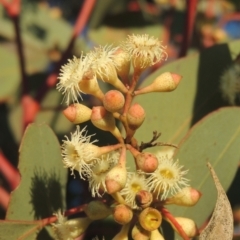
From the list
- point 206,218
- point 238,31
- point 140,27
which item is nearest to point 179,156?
point 206,218

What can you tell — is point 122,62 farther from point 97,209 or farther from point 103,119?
point 97,209

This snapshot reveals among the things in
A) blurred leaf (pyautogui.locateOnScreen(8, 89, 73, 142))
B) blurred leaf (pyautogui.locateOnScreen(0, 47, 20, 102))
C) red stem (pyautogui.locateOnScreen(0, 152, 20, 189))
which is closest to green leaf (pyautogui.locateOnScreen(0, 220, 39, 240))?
red stem (pyautogui.locateOnScreen(0, 152, 20, 189))

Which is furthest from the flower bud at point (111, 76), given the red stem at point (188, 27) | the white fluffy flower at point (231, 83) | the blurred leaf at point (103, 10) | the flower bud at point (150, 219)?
the blurred leaf at point (103, 10)

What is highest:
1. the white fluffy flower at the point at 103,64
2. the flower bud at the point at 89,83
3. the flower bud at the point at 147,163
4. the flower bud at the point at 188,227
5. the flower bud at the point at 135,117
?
the white fluffy flower at the point at 103,64

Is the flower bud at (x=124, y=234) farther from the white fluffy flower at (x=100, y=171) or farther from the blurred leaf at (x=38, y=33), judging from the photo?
the blurred leaf at (x=38, y=33)

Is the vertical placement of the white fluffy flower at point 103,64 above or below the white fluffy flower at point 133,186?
above

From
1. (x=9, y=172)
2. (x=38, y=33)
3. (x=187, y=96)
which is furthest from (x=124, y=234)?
(x=38, y=33)
